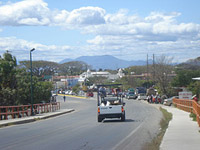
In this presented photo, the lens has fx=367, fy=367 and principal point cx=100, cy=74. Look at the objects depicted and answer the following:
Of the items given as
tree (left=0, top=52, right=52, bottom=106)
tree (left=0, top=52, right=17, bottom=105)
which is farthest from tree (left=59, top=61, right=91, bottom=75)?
tree (left=0, top=52, right=17, bottom=105)

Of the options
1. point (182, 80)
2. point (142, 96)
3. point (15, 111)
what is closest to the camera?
point (15, 111)

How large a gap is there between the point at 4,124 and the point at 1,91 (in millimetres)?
11633

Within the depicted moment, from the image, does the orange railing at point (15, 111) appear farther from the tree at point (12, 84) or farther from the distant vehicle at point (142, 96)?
the distant vehicle at point (142, 96)

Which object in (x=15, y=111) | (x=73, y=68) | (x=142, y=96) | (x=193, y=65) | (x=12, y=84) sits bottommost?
(x=142, y=96)

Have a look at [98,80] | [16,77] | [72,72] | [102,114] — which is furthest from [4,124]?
[72,72]

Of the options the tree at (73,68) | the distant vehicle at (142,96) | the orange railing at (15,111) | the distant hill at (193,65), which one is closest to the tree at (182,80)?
the distant vehicle at (142,96)

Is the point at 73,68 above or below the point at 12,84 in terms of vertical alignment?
above

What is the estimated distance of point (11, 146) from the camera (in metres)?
13.8

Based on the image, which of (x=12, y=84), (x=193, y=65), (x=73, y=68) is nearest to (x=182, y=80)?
(x=12, y=84)

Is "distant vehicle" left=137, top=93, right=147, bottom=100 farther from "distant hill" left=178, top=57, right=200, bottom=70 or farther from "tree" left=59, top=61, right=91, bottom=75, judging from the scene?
"tree" left=59, top=61, right=91, bottom=75

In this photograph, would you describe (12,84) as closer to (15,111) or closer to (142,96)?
(15,111)

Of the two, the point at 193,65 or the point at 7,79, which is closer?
the point at 7,79

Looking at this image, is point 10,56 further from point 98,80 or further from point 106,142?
point 98,80

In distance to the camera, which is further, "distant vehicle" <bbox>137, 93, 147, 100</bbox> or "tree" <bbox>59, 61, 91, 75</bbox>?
"tree" <bbox>59, 61, 91, 75</bbox>
